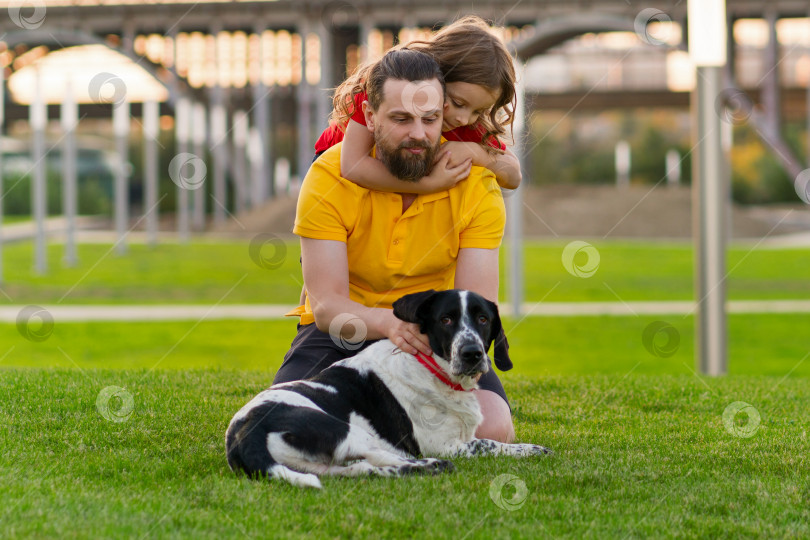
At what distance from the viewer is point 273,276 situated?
2519 centimetres

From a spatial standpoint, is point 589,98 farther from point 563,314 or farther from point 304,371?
point 304,371

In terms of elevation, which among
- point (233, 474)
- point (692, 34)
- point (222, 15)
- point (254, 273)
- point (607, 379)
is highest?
point (222, 15)

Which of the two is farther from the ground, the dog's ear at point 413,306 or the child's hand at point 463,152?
the child's hand at point 463,152

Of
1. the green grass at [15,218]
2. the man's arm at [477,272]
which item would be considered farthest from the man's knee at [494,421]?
the green grass at [15,218]

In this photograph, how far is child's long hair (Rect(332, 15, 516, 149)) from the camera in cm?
517

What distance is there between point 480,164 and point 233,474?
222 cm

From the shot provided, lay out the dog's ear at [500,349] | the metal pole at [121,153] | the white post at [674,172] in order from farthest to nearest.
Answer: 1. the white post at [674,172]
2. the metal pole at [121,153]
3. the dog's ear at [500,349]

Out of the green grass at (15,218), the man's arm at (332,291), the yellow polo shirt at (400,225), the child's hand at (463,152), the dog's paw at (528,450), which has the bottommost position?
the green grass at (15,218)

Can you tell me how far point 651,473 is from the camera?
4656 mm

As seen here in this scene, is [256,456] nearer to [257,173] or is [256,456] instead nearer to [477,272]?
[477,272]

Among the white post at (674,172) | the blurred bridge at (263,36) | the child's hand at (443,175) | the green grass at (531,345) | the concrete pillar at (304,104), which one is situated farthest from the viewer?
the white post at (674,172)

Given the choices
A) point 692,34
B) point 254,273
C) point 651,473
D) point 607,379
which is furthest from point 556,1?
point 651,473

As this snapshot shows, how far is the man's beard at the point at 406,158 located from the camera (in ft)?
16.3

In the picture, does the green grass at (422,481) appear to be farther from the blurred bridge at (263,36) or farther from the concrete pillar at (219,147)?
the blurred bridge at (263,36)
